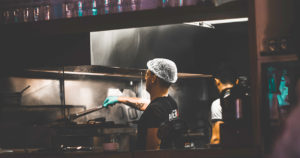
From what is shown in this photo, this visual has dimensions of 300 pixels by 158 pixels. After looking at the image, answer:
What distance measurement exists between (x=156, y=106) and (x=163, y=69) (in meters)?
0.56

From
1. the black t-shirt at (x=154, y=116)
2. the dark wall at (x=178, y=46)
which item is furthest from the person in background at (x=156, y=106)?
the dark wall at (x=178, y=46)

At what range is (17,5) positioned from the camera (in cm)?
312

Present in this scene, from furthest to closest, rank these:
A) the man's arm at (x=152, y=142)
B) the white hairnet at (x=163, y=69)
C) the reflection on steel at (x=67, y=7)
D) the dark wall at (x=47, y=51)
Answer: the white hairnet at (x=163, y=69) < the dark wall at (x=47, y=51) < the man's arm at (x=152, y=142) < the reflection on steel at (x=67, y=7)

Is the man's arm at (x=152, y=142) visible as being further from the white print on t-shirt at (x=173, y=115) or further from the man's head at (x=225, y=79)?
the man's head at (x=225, y=79)

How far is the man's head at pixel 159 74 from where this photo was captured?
372 centimetres

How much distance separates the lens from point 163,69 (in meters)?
3.83

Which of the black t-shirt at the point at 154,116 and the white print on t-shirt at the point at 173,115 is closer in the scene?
the black t-shirt at the point at 154,116

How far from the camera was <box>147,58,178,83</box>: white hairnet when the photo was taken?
3.77 m

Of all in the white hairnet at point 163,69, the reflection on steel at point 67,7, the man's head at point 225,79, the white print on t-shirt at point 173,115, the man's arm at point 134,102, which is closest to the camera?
the reflection on steel at point 67,7

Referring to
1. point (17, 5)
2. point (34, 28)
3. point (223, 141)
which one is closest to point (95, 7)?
point (34, 28)

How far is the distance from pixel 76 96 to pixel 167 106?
→ 5.97 feet

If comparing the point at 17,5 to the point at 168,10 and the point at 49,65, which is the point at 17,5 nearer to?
the point at 49,65

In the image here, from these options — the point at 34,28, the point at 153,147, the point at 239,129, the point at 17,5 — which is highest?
the point at 17,5

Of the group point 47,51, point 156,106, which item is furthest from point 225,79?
point 47,51
